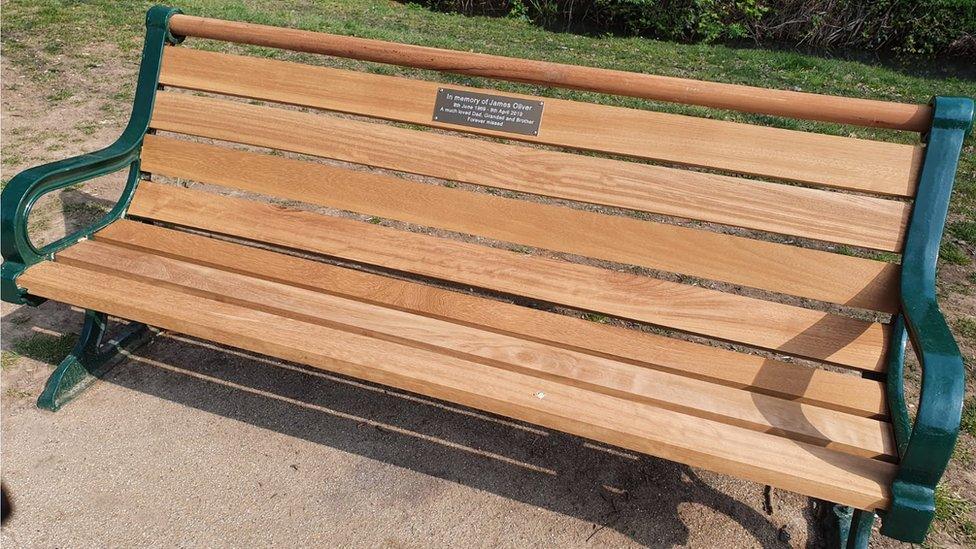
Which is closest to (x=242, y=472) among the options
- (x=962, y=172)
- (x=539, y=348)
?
(x=539, y=348)

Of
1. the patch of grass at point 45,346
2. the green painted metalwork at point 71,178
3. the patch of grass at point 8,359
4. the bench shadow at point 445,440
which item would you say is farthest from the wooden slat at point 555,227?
the patch of grass at point 8,359

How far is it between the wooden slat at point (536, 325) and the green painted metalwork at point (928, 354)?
19 centimetres

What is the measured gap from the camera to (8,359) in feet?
11.1

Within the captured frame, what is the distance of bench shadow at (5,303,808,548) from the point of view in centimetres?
275

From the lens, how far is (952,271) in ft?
13.9

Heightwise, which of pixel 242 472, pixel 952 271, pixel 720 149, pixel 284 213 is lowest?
pixel 242 472

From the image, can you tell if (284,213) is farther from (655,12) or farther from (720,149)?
(655,12)

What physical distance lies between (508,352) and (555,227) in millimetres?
551

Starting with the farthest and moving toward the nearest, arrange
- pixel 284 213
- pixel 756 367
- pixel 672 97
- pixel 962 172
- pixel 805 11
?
pixel 805 11 → pixel 962 172 → pixel 284 213 → pixel 672 97 → pixel 756 367

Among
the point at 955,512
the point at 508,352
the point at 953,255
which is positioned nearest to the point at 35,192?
the point at 508,352

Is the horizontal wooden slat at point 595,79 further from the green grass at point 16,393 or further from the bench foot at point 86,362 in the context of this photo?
the green grass at point 16,393

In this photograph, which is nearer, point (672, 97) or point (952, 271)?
point (672, 97)

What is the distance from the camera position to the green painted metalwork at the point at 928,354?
1.85 m

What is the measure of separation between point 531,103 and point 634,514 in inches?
60.5
